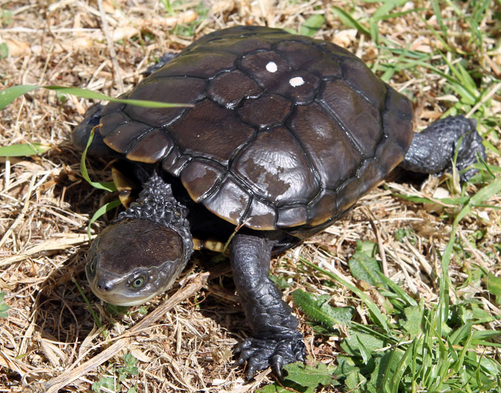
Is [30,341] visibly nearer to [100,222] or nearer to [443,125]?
[100,222]

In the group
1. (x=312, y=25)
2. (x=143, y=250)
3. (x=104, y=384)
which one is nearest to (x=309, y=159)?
(x=143, y=250)

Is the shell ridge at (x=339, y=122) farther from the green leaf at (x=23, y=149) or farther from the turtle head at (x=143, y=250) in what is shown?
the green leaf at (x=23, y=149)

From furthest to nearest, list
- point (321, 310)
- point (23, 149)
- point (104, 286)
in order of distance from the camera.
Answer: point (23, 149), point (321, 310), point (104, 286)

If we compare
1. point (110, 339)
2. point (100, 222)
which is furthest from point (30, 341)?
point (100, 222)

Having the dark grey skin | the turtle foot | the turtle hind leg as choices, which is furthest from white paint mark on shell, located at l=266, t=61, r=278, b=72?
the turtle foot

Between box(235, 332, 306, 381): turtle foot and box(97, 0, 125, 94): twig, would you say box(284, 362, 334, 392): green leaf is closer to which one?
box(235, 332, 306, 381): turtle foot

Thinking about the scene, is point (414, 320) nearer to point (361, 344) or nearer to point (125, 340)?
point (361, 344)
